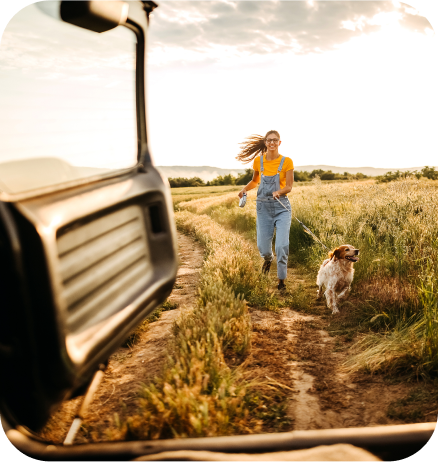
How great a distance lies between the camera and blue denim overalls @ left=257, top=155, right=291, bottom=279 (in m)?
5.61

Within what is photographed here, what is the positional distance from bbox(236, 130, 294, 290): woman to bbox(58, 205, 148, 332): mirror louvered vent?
3766 mm

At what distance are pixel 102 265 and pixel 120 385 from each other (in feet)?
5.92

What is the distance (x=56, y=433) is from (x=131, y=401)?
0.62 m

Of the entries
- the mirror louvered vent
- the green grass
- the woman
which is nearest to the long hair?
the woman

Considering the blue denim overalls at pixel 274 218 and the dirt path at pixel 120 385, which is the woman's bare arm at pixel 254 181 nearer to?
the blue denim overalls at pixel 274 218

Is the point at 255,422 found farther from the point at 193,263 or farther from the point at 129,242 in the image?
the point at 193,263

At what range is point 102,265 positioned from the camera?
167cm

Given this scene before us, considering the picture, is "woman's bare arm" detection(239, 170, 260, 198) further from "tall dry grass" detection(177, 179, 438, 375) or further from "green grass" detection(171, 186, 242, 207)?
"green grass" detection(171, 186, 242, 207)

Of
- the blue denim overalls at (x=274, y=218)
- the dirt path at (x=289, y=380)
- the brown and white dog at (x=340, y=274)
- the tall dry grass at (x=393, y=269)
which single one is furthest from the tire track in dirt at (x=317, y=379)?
the blue denim overalls at (x=274, y=218)

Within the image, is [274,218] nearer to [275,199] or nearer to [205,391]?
[275,199]

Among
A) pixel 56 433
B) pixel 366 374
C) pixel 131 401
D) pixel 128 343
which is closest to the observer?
pixel 56 433

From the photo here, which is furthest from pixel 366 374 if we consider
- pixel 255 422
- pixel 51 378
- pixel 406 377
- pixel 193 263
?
pixel 193 263

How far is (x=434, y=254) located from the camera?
4.04 metres

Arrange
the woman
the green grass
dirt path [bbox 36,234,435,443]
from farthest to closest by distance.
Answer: the green grass < the woman < dirt path [bbox 36,234,435,443]
